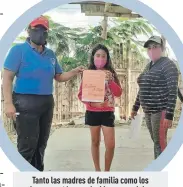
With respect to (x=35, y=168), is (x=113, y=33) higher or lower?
higher

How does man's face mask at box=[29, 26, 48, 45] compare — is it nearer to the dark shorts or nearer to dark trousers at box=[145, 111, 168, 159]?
the dark shorts

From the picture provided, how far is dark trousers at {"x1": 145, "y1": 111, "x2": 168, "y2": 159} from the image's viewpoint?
1.43 m

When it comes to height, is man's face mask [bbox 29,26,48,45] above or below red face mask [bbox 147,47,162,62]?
above

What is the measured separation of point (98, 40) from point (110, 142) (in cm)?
32

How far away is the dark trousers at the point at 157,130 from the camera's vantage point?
56.3 inches

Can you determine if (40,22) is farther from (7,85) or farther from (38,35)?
(7,85)

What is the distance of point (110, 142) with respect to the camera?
1425 millimetres

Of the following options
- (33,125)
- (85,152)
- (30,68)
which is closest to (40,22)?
(30,68)

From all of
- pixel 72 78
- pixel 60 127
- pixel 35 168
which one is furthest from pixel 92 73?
pixel 35 168

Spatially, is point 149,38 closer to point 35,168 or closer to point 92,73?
point 92,73

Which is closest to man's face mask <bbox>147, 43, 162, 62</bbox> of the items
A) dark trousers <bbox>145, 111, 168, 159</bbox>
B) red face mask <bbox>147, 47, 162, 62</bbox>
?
red face mask <bbox>147, 47, 162, 62</bbox>

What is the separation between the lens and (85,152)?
4.72ft

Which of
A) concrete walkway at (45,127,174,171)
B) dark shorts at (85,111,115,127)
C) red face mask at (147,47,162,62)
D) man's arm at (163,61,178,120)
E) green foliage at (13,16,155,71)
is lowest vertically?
concrete walkway at (45,127,174,171)

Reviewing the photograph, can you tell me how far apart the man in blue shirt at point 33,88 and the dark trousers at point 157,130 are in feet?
0.89
